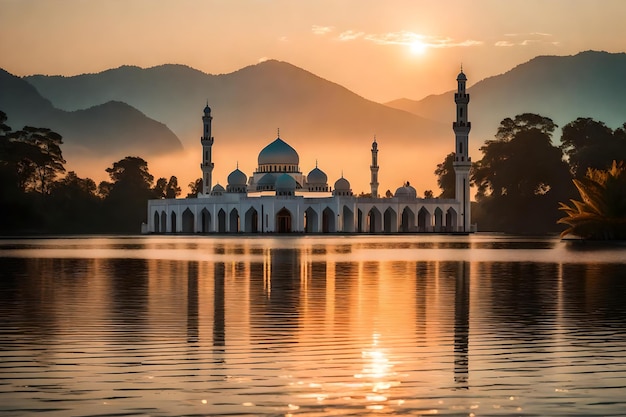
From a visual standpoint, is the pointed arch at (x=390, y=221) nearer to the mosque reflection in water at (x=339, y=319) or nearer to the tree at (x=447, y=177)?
the tree at (x=447, y=177)

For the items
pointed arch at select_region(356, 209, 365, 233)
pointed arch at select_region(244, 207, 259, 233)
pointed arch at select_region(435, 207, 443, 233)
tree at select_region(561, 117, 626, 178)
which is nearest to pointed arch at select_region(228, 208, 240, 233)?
pointed arch at select_region(244, 207, 259, 233)

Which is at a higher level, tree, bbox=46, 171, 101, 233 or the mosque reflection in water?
tree, bbox=46, 171, 101, 233

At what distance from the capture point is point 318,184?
376 feet

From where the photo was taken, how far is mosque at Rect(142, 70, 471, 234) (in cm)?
10344

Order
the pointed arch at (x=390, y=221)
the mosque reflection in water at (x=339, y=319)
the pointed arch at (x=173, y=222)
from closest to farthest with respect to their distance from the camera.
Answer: the mosque reflection in water at (x=339, y=319)
the pointed arch at (x=390, y=221)
the pointed arch at (x=173, y=222)

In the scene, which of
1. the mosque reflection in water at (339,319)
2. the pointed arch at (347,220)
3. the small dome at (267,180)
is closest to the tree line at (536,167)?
the pointed arch at (347,220)

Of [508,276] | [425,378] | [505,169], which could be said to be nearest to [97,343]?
[425,378]

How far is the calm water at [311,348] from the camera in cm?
937

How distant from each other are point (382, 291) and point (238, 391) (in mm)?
12865

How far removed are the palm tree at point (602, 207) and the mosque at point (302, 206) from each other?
→ 134 feet

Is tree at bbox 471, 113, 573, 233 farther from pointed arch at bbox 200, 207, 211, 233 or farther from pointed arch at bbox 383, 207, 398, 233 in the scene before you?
pointed arch at bbox 200, 207, 211, 233

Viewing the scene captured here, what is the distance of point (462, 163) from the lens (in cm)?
10669

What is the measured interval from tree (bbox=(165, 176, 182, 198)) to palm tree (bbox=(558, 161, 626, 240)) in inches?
2884

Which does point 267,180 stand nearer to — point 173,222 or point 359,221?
point 359,221
